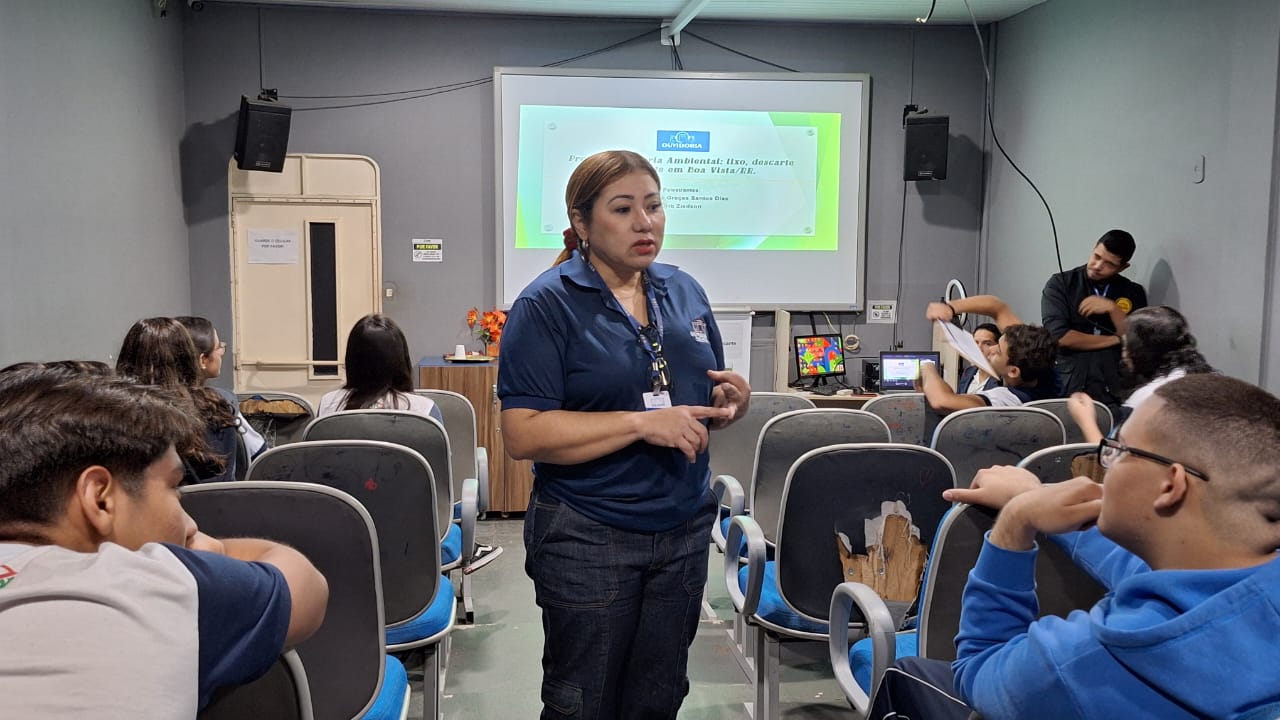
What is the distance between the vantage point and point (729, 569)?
2615 mm

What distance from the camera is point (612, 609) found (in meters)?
1.60

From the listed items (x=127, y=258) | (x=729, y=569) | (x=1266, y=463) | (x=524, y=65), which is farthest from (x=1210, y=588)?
(x=524, y=65)

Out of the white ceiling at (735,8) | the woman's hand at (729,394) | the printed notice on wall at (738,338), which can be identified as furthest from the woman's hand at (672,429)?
the printed notice on wall at (738,338)

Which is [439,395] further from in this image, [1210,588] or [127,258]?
[1210,588]

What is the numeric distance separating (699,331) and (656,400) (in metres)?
0.18

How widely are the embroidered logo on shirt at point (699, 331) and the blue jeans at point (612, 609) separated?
0.31 meters

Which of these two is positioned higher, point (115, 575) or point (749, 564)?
point (115, 575)

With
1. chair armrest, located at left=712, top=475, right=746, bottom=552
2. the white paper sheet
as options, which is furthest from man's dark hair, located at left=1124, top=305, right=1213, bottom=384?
chair armrest, located at left=712, top=475, right=746, bottom=552

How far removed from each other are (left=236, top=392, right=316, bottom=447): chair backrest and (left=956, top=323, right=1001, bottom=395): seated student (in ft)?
8.86

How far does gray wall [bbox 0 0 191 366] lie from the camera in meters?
3.72

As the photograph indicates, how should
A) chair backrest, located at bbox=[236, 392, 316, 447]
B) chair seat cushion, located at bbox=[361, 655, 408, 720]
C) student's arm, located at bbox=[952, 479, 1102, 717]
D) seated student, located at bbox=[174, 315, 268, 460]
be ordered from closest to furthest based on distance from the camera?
student's arm, located at bbox=[952, 479, 1102, 717], chair seat cushion, located at bbox=[361, 655, 408, 720], seated student, located at bbox=[174, 315, 268, 460], chair backrest, located at bbox=[236, 392, 316, 447]

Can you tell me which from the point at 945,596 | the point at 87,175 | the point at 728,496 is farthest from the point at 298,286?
the point at 945,596

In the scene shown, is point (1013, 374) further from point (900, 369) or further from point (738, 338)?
point (738, 338)

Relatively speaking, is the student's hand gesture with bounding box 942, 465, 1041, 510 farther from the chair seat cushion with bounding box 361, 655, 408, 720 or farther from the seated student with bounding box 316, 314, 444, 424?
the seated student with bounding box 316, 314, 444, 424
